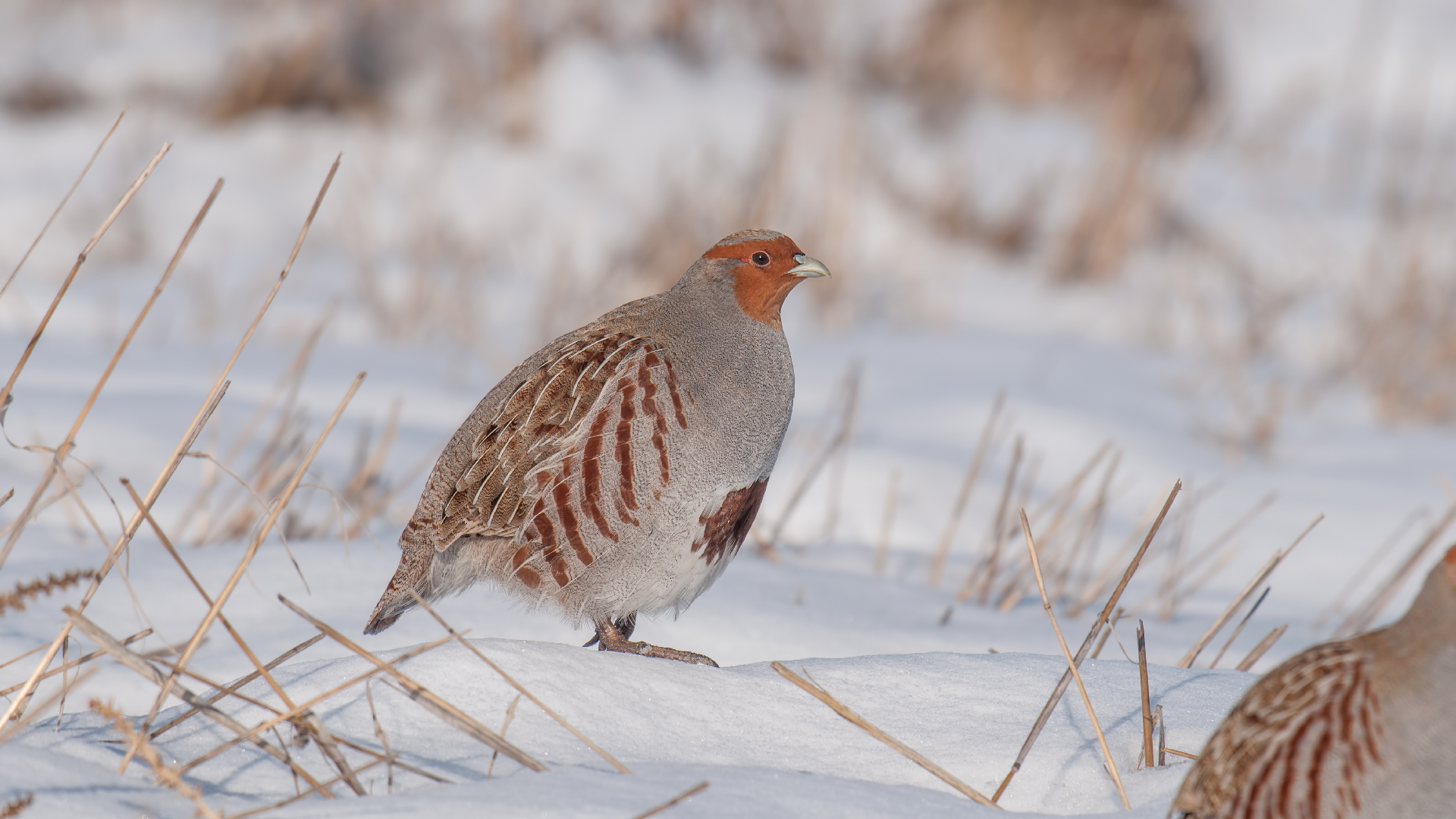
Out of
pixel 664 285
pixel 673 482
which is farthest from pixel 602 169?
Answer: pixel 673 482

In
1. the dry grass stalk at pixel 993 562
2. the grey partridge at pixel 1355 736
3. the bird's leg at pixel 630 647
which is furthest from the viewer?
the dry grass stalk at pixel 993 562

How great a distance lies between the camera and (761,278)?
2299mm

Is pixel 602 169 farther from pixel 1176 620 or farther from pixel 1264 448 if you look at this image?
pixel 1176 620

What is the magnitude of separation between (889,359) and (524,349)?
1.54 m

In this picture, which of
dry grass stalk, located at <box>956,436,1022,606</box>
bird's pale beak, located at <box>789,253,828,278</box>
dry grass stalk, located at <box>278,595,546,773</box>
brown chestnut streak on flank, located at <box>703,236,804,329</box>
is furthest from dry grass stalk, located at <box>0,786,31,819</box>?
dry grass stalk, located at <box>956,436,1022,606</box>

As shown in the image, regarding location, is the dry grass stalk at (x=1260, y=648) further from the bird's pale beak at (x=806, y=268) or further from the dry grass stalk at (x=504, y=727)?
the dry grass stalk at (x=504, y=727)

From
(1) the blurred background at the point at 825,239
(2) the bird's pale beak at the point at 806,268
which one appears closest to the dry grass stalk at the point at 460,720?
(2) the bird's pale beak at the point at 806,268

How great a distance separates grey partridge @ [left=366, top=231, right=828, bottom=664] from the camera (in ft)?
6.88

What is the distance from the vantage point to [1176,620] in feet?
10.1

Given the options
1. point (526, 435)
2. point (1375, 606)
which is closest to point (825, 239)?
point (1375, 606)

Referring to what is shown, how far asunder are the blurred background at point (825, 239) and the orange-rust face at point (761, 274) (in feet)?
2.22

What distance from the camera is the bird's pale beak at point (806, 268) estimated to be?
233cm

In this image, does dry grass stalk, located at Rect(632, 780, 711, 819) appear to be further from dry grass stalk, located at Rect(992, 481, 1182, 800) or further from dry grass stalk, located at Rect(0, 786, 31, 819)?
dry grass stalk, located at Rect(0, 786, 31, 819)

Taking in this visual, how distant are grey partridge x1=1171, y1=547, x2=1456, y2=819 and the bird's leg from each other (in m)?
0.82
